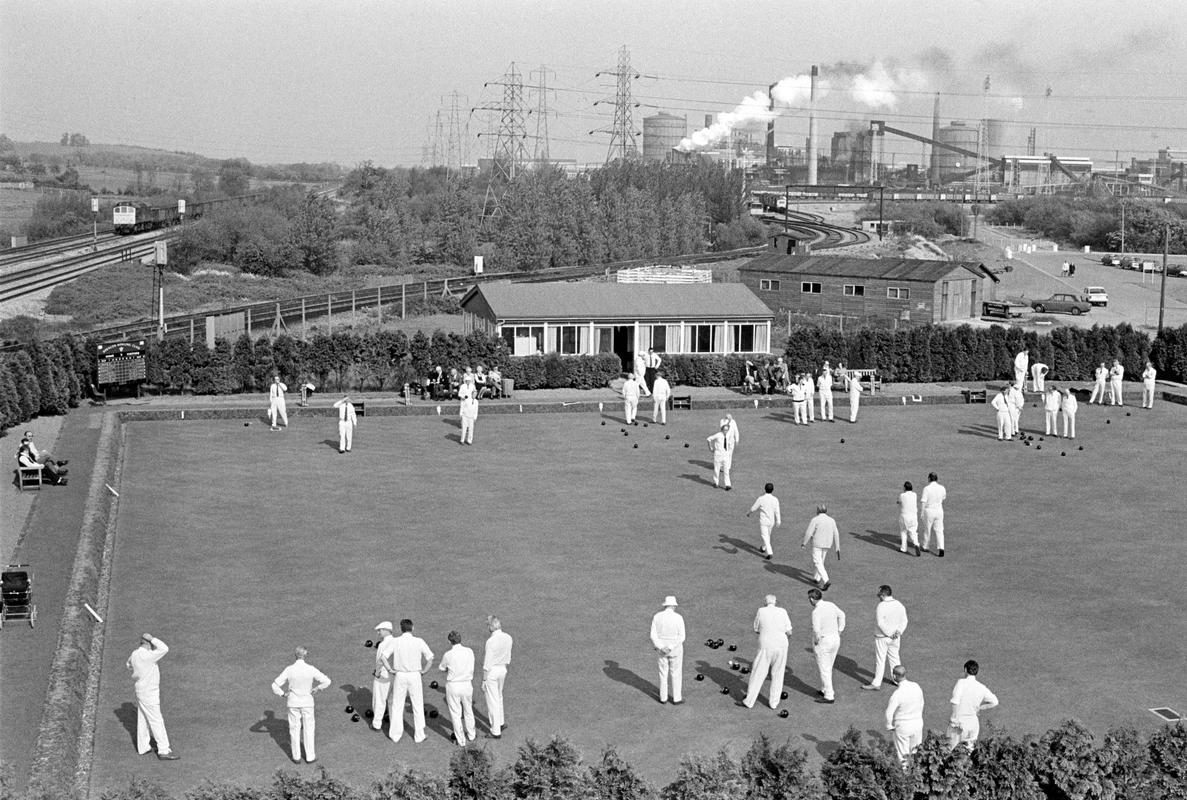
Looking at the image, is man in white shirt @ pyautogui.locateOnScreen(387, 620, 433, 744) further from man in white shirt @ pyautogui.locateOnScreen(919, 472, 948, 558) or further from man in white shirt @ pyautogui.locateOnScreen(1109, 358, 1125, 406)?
man in white shirt @ pyautogui.locateOnScreen(1109, 358, 1125, 406)

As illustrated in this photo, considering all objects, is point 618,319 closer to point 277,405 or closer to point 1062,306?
point 277,405

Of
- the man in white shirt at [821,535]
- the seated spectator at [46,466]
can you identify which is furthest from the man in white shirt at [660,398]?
the seated spectator at [46,466]

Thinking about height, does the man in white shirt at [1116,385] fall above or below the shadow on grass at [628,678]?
Result: above

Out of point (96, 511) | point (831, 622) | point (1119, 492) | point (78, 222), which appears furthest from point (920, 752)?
point (78, 222)

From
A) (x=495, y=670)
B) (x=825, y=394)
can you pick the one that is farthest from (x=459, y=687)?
(x=825, y=394)

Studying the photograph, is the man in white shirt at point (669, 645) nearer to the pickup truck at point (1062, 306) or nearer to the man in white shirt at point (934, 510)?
the man in white shirt at point (934, 510)
